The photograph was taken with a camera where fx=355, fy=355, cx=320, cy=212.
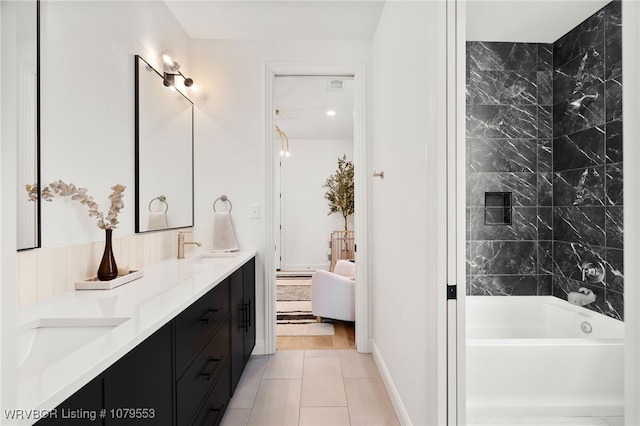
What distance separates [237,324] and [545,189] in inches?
95.9

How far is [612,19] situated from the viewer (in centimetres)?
160

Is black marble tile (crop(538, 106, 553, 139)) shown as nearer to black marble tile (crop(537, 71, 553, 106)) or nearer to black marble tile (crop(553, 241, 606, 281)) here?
black marble tile (crop(537, 71, 553, 106))

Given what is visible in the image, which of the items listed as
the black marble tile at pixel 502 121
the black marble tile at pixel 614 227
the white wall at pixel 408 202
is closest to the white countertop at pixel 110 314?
the white wall at pixel 408 202

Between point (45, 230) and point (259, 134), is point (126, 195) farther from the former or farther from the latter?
point (259, 134)

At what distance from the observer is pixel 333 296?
337 cm

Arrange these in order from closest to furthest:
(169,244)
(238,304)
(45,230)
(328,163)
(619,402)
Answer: (45,230) < (619,402) < (238,304) < (169,244) < (328,163)

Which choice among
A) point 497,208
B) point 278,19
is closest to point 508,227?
point 497,208

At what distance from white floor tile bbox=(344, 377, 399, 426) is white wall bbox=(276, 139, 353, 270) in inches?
168

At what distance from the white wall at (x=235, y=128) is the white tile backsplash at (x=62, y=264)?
0.86 metres

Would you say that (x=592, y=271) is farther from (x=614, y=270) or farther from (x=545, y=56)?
(x=545, y=56)

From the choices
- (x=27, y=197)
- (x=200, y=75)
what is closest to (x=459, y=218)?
(x=27, y=197)

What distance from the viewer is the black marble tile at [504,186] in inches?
108

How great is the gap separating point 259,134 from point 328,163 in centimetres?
389

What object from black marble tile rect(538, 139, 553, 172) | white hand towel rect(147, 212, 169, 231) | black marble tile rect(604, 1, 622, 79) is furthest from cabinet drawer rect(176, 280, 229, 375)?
black marble tile rect(538, 139, 553, 172)
